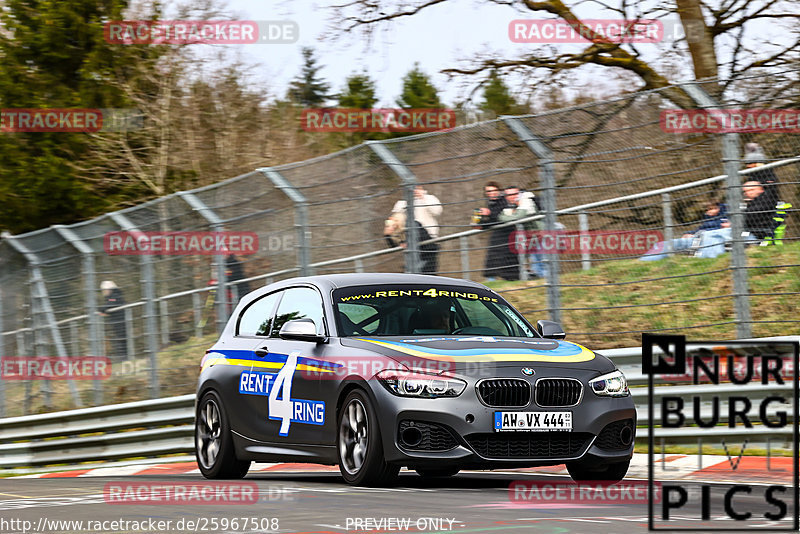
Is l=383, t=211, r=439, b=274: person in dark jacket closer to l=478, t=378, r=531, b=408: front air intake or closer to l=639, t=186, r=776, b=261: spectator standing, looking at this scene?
l=639, t=186, r=776, b=261: spectator standing

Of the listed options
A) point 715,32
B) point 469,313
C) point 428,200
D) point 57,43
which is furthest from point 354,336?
point 57,43

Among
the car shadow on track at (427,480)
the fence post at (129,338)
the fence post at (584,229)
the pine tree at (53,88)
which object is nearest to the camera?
the car shadow on track at (427,480)

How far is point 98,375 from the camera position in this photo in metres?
17.9

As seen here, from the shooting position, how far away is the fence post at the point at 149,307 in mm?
16625

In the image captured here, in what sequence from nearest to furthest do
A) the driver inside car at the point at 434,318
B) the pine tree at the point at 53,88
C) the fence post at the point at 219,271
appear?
the driver inside car at the point at 434,318
the fence post at the point at 219,271
the pine tree at the point at 53,88

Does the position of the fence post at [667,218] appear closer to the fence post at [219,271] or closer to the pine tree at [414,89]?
the fence post at [219,271]

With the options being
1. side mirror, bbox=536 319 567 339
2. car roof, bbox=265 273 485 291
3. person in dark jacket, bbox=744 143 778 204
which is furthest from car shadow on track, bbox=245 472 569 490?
person in dark jacket, bbox=744 143 778 204

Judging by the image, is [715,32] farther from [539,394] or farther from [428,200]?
[539,394]

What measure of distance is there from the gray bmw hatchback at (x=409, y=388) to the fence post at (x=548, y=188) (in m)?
1.91

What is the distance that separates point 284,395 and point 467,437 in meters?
1.92

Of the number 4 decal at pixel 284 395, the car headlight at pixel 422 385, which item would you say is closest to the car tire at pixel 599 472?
the car headlight at pixel 422 385

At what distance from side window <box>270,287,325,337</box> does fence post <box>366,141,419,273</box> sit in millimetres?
3048

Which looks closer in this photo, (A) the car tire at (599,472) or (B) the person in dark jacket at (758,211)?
(A) the car tire at (599,472)

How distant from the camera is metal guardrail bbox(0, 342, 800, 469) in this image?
10734mm
